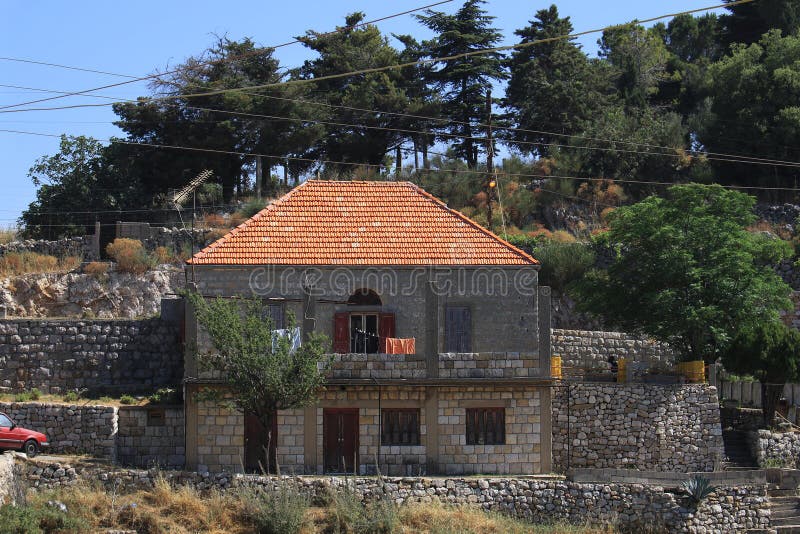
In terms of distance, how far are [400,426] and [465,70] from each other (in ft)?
101

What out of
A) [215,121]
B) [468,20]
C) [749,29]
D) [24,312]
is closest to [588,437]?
[24,312]

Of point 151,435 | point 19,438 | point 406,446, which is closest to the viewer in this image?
point 19,438

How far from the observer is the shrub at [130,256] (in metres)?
40.3

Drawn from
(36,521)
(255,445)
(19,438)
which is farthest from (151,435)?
(36,521)

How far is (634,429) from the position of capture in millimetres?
30156

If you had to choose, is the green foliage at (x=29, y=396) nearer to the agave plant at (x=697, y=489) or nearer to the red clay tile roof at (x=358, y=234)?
the red clay tile roof at (x=358, y=234)

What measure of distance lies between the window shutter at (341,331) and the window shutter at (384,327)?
2.69 feet

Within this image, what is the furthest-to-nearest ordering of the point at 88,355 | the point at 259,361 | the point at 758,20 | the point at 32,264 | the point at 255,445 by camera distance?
1. the point at 758,20
2. the point at 32,264
3. the point at 88,355
4. the point at 255,445
5. the point at 259,361

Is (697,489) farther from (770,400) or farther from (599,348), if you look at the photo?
(599,348)

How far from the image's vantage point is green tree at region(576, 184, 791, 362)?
31812mm

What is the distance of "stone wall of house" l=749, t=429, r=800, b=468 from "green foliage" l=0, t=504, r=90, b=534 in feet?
57.4

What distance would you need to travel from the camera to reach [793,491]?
29.8 meters

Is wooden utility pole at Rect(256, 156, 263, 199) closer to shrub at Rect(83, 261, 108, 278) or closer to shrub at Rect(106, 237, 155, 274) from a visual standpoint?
shrub at Rect(106, 237, 155, 274)

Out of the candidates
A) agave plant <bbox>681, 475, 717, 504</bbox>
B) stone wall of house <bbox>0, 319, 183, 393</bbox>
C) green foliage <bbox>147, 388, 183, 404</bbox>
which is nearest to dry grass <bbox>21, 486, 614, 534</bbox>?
agave plant <bbox>681, 475, 717, 504</bbox>
